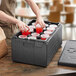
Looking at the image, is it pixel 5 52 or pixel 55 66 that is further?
pixel 5 52

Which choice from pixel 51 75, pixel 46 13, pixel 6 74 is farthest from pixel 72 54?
pixel 46 13

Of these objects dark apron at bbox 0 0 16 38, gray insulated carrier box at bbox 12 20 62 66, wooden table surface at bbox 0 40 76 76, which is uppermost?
dark apron at bbox 0 0 16 38

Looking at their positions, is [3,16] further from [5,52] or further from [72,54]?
[72,54]

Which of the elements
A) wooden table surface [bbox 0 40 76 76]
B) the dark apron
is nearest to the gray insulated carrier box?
wooden table surface [bbox 0 40 76 76]

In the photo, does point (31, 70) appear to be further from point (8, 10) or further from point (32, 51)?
point (8, 10)

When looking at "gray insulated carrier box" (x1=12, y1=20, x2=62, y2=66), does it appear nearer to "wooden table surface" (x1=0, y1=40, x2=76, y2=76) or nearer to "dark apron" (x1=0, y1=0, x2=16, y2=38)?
"wooden table surface" (x1=0, y1=40, x2=76, y2=76)

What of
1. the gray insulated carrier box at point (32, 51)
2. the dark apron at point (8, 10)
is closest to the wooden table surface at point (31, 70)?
the gray insulated carrier box at point (32, 51)

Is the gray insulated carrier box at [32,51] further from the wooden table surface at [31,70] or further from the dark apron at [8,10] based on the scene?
the dark apron at [8,10]

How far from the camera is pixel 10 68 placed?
1.35 metres

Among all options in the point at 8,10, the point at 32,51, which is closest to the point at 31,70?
the point at 32,51

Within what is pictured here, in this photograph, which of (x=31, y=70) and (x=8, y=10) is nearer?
(x=31, y=70)

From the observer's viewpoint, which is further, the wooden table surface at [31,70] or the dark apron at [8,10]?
the dark apron at [8,10]

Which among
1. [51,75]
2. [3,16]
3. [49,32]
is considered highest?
[3,16]

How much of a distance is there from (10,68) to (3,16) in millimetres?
442
